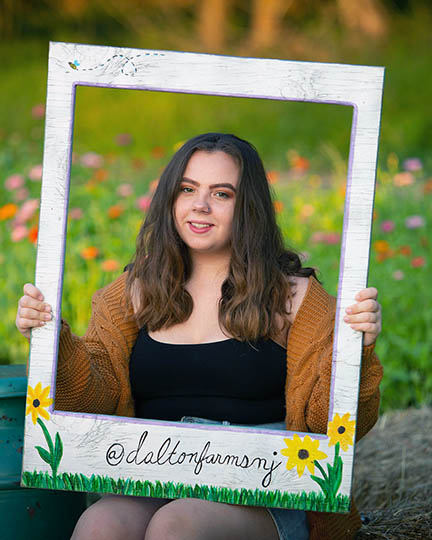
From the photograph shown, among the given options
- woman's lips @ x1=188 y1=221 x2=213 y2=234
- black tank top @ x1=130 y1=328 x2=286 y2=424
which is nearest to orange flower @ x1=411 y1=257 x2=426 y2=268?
black tank top @ x1=130 y1=328 x2=286 y2=424

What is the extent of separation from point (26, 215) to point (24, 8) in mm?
9402

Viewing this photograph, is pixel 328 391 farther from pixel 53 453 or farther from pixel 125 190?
pixel 125 190

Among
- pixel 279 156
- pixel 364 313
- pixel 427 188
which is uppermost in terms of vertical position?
pixel 279 156

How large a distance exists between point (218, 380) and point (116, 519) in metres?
0.42

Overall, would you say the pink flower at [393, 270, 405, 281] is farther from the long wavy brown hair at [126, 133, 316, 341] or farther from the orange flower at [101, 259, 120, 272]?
the long wavy brown hair at [126, 133, 316, 341]

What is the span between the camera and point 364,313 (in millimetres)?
1812

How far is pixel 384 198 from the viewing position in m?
4.57

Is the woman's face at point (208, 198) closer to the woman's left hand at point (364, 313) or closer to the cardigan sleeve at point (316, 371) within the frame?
the cardigan sleeve at point (316, 371)

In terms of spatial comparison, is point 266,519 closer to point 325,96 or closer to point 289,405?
point 289,405

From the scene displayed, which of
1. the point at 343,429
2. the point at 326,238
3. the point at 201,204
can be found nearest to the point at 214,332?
the point at 201,204

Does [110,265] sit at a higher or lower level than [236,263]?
lower

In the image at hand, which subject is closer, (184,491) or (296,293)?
(184,491)

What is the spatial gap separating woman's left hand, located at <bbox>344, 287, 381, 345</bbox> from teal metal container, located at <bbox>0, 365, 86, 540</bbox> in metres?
0.84

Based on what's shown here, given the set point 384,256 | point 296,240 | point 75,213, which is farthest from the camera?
point 296,240
